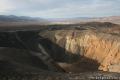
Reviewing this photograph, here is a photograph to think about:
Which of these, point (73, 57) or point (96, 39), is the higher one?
point (96, 39)

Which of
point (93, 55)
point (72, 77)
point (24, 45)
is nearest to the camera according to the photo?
point (72, 77)

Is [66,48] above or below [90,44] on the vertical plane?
below

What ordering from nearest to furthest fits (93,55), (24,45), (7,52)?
1. (7,52)
2. (93,55)
3. (24,45)

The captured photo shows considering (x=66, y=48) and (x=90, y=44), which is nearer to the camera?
(x=90, y=44)

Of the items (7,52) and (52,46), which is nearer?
(7,52)

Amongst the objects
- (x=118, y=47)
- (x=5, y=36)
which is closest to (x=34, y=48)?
(x=5, y=36)

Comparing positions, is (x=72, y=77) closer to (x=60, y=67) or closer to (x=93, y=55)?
(x=60, y=67)

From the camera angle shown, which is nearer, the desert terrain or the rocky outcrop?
the desert terrain

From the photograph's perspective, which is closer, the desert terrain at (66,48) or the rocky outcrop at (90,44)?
the desert terrain at (66,48)
